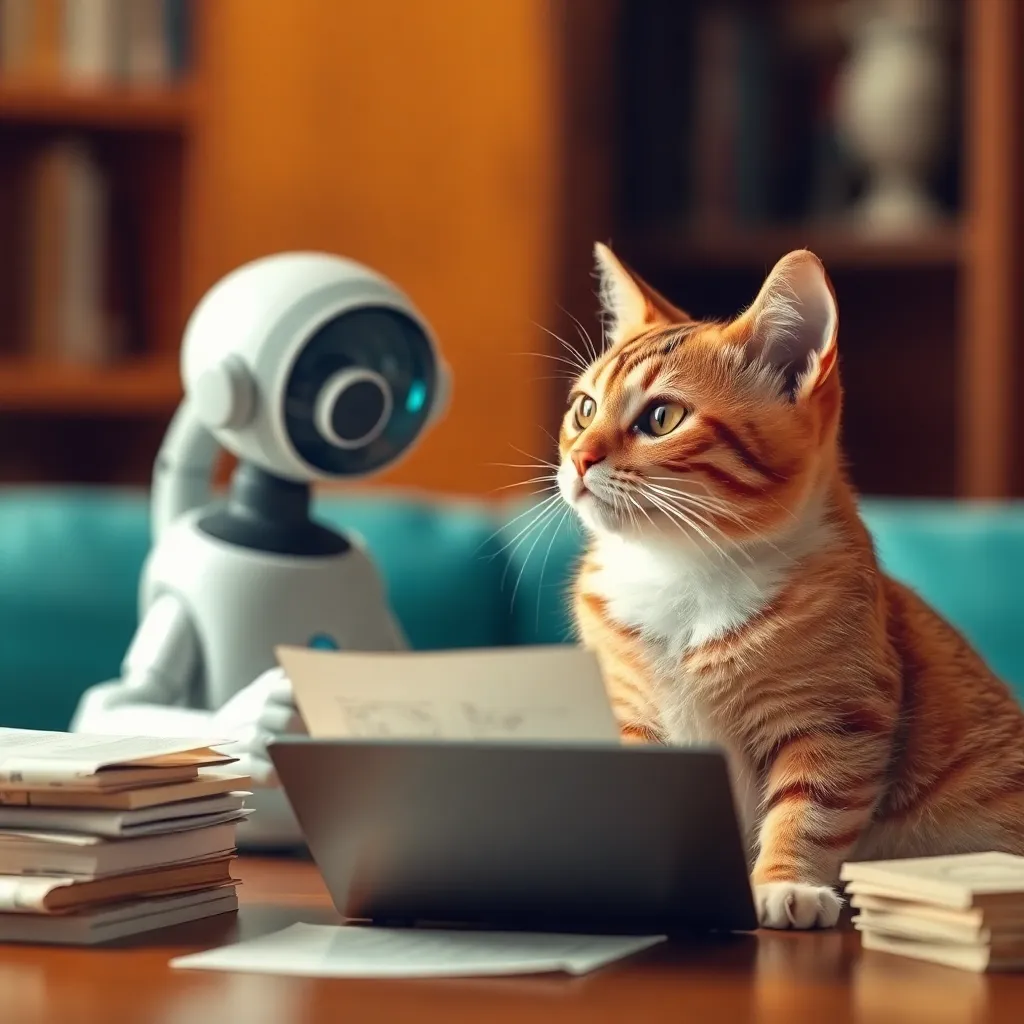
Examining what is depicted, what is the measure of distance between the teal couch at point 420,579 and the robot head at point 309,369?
0.51 m

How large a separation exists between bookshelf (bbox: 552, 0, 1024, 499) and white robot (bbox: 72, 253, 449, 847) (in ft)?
3.90

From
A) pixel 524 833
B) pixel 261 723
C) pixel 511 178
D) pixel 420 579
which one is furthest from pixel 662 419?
pixel 511 178

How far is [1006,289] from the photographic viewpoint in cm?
246

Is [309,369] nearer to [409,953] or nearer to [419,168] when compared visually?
[409,953]

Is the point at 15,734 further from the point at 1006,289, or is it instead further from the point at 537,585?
the point at 1006,289

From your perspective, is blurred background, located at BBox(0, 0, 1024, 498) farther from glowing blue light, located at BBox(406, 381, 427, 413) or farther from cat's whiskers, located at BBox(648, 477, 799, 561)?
cat's whiskers, located at BBox(648, 477, 799, 561)

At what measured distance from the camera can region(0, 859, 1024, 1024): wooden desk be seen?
2.30ft

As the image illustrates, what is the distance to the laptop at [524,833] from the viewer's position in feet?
2.50

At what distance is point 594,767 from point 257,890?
36 centimetres

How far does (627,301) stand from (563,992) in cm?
53

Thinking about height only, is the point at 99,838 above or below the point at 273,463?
below

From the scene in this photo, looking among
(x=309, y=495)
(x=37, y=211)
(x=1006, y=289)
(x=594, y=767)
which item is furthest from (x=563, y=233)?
(x=594, y=767)

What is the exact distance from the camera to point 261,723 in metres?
1.18

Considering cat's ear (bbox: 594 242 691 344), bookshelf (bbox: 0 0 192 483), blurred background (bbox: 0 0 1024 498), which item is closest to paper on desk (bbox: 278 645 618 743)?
cat's ear (bbox: 594 242 691 344)
